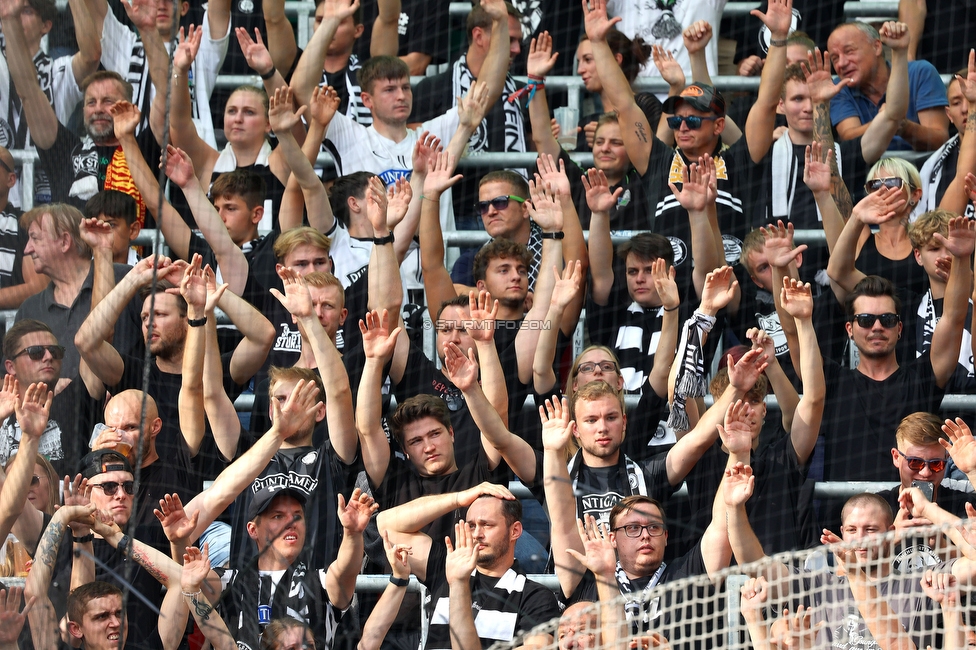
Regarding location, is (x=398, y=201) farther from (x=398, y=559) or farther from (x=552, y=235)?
(x=398, y=559)

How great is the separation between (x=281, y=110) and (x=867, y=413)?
8.46ft

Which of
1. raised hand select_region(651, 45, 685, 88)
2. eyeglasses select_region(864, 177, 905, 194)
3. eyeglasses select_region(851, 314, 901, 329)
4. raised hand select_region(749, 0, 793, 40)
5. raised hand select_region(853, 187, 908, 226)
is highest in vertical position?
raised hand select_region(749, 0, 793, 40)

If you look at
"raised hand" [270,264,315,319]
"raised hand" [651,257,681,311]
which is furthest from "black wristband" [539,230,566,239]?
"raised hand" [270,264,315,319]

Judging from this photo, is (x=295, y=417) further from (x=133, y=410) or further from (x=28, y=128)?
(x=28, y=128)

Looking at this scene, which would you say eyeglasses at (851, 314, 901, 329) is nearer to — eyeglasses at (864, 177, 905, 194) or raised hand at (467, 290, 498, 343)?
eyeglasses at (864, 177, 905, 194)

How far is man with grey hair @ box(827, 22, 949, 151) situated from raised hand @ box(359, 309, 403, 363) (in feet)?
8.10

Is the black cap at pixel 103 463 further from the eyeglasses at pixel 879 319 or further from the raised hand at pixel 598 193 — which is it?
the eyeglasses at pixel 879 319

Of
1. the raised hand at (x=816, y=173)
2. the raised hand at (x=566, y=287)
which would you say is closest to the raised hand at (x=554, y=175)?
the raised hand at (x=566, y=287)

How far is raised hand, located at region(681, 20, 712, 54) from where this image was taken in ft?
22.5

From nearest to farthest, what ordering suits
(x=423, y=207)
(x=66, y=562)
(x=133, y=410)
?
(x=66, y=562), (x=133, y=410), (x=423, y=207)

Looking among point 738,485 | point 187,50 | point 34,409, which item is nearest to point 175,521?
point 34,409

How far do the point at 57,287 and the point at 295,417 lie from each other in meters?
0.89

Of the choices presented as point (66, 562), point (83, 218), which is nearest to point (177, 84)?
point (83, 218)

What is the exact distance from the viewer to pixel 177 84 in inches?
253
